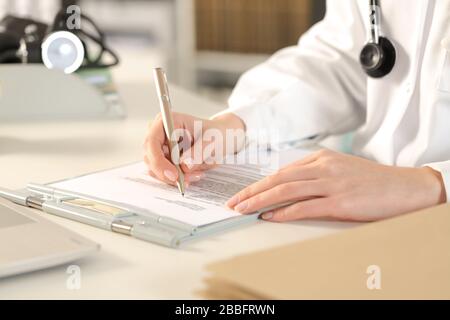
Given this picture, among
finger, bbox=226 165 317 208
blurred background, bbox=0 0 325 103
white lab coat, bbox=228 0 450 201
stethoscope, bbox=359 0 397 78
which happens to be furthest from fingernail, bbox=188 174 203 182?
blurred background, bbox=0 0 325 103

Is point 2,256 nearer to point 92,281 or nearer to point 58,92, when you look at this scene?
point 92,281

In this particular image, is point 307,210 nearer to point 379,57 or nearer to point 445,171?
point 445,171

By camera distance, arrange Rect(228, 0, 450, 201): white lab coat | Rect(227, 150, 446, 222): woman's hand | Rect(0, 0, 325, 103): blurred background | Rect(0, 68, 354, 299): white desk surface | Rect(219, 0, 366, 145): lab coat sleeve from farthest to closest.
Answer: Rect(0, 0, 325, 103): blurred background
Rect(219, 0, 366, 145): lab coat sleeve
Rect(228, 0, 450, 201): white lab coat
Rect(227, 150, 446, 222): woman's hand
Rect(0, 68, 354, 299): white desk surface

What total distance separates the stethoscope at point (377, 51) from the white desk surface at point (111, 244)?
16.5 inches

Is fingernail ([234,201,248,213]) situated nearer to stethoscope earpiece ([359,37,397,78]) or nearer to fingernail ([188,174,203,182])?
fingernail ([188,174,203,182])

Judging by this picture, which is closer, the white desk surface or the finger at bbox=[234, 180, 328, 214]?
the white desk surface

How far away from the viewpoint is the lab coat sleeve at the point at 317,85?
146 cm

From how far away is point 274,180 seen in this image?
A: 103cm

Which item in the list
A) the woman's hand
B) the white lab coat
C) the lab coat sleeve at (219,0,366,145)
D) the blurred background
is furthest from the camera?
the blurred background

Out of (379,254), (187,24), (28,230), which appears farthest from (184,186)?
(187,24)

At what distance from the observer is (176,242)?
919 mm

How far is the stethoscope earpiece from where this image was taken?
1.34 metres

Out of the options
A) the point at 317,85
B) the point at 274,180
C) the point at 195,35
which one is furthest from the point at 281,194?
the point at 195,35
